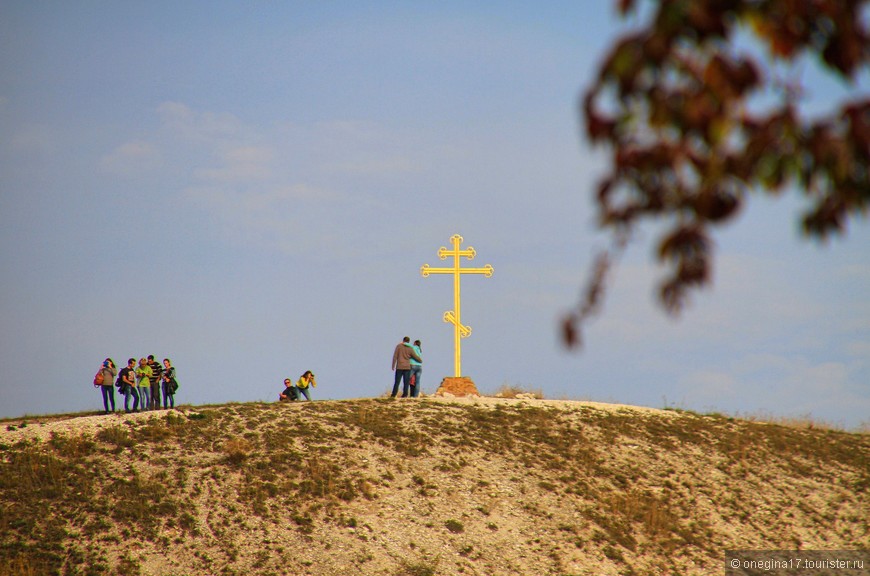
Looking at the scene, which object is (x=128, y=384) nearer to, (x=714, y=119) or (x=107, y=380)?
(x=107, y=380)

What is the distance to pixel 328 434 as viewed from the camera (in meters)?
25.5

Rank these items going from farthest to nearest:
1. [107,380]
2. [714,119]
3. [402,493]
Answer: [107,380]
[402,493]
[714,119]

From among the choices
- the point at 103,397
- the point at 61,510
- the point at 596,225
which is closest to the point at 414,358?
the point at 103,397

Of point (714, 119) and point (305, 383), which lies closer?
point (714, 119)

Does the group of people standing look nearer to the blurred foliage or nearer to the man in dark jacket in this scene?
the man in dark jacket

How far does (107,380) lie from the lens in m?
A: 27.0

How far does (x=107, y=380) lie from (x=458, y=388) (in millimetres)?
10154

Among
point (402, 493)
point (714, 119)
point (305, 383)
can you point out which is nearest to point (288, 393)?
point (305, 383)

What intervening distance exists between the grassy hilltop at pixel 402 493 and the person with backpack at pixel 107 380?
4.87ft

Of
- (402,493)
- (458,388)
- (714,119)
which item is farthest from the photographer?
(458,388)

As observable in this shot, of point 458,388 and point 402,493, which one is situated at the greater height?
point 458,388

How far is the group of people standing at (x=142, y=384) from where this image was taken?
89.7 feet

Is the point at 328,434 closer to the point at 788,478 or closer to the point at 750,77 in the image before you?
the point at 788,478

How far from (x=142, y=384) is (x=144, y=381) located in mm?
102
